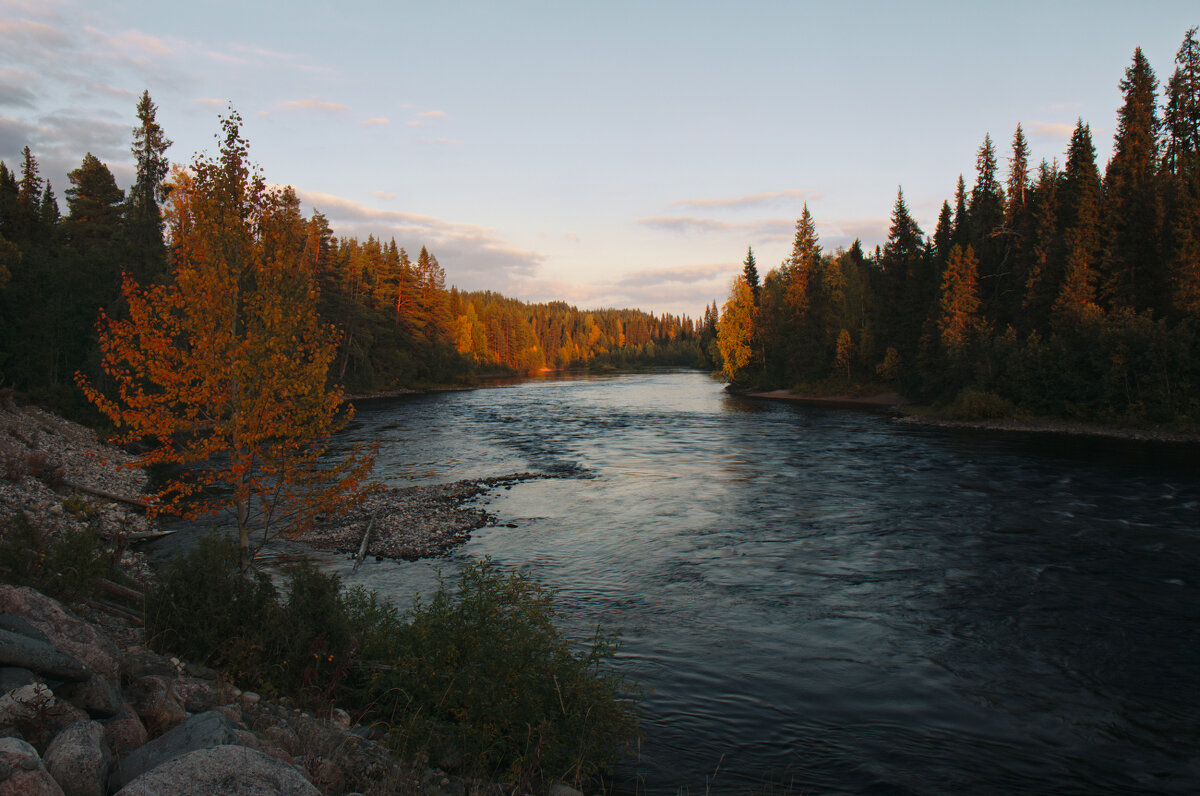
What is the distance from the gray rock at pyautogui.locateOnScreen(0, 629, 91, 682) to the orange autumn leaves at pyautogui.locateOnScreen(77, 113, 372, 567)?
21.0 feet

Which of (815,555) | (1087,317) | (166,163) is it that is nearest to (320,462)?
(815,555)

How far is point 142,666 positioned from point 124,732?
1793mm

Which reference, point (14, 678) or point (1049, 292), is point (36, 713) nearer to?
point (14, 678)

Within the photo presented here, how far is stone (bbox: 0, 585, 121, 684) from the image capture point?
6164 millimetres

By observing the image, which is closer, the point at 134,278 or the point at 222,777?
the point at 222,777

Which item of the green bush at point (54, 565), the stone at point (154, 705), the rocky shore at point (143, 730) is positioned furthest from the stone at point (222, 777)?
the green bush at point (54, 565)

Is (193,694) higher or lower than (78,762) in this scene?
lower

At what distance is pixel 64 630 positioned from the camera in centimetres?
650

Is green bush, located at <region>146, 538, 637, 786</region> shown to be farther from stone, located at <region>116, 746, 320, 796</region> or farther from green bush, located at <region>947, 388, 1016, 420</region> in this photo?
green bush, located at <region>947, 388, 1016, 420</region>

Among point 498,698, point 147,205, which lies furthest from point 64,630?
point 147,205

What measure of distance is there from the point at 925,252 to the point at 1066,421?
1443 inches

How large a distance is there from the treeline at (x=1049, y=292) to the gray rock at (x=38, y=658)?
49.7 meters

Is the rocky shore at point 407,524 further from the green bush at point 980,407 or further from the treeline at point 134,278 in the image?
the green bush at point 980,407

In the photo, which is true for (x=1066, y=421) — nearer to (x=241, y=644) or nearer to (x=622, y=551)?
(x=622, y=551)
